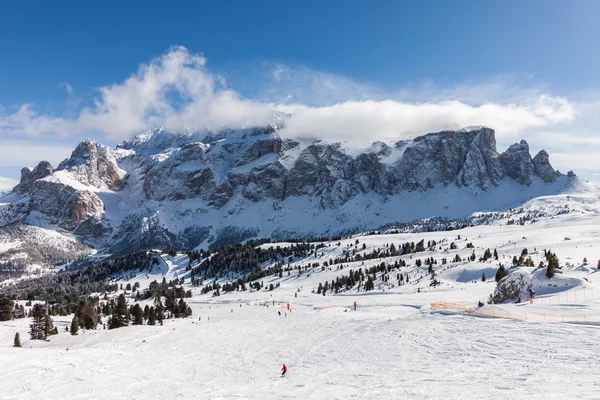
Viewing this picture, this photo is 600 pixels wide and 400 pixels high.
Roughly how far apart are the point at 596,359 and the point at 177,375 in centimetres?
3260

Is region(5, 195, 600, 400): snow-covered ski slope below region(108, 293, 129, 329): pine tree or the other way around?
the other way around

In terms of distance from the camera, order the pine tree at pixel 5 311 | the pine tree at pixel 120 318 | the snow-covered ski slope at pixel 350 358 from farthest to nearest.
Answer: the pine tree at pixel 5 311 → the pine tree at pixel 120 318 → the snow-covered ski slope at pixel 350 358

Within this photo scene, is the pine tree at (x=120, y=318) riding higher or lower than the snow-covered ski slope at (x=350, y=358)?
lower

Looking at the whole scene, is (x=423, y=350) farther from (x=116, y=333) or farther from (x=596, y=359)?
(x=116, y=333)

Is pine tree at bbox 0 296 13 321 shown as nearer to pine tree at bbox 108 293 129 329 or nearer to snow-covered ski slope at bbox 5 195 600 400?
pine tree at bbox 108 293 129 329

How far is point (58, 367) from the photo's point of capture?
135 feet

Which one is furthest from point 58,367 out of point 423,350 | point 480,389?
point 480,389

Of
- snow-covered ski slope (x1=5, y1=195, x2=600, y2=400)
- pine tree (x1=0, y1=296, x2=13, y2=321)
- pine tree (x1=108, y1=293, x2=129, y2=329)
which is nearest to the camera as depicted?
snow-covered ski slope (x1=5, y1=195, x2=600, y2=400)

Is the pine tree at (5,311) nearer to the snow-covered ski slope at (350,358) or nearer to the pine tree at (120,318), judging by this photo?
the pine tree at (120,318)

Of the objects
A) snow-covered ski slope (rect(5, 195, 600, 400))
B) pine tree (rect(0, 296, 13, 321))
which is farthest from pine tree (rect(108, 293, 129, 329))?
pine tree (rect(0, 296, 13, 321))

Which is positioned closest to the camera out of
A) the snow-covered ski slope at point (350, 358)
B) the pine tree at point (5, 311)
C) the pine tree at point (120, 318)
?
the snow-covered ski slope at point (350, 358)

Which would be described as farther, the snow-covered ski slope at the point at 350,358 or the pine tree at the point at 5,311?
the pine tree at the point at 5,311

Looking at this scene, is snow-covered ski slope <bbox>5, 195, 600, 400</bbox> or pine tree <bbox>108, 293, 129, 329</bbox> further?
pine tree <bbox>108, 293, 129, 329</bbox>

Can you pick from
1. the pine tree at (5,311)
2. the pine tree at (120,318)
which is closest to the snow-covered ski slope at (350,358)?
the pine tree at (120,318)
